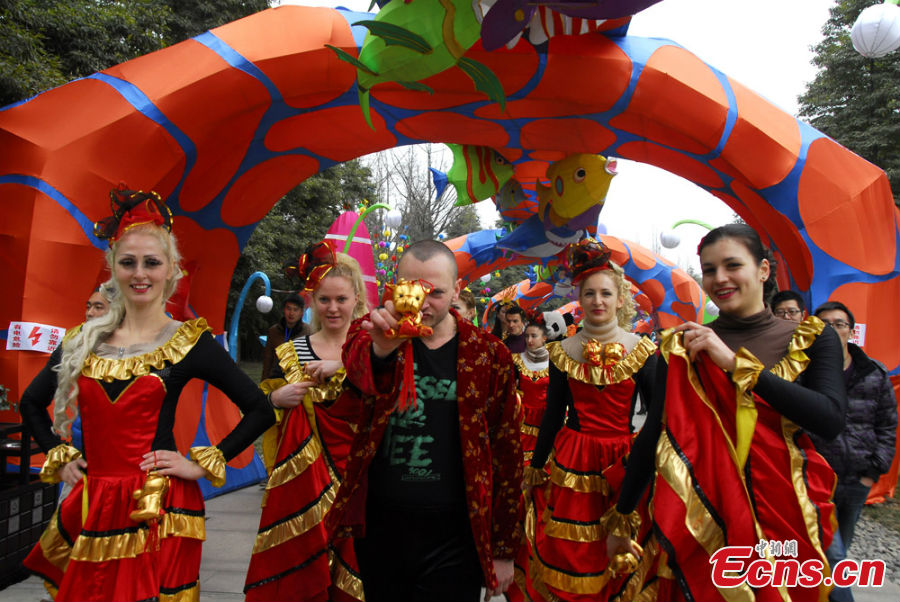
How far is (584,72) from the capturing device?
14.5 feet

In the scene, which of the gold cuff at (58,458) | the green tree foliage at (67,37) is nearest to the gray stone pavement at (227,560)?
the gold cuff at (58,458)

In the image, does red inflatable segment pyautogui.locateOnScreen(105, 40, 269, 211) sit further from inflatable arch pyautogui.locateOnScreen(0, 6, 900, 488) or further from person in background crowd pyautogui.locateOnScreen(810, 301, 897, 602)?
person in background crowd pyautogui.locateOnScreen(810, 301, 897, 602)

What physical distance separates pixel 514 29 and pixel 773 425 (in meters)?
2.69

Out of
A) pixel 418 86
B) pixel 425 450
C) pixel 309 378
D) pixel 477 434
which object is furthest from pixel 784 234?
pixel 425 450

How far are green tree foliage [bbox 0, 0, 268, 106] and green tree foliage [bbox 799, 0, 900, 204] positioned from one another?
668 inches

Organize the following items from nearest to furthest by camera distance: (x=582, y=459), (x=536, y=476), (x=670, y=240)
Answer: (x=582, y=459)
(x=536, y=476)
(x=670, y=240)

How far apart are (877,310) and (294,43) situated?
4834 millimetres

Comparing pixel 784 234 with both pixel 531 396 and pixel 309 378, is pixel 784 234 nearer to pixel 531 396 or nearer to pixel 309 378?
pixel 531 396

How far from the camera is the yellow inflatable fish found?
5930mm

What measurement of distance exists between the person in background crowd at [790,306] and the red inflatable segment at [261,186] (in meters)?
4.04

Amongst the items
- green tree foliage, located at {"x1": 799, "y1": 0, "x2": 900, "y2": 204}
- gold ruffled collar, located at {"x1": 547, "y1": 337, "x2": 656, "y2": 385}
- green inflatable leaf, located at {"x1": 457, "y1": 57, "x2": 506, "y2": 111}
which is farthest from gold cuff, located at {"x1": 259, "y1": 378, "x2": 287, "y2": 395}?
green tree foliage, located at {"x1": 799, "y1": 0, "x2": 900, "y2": 204}

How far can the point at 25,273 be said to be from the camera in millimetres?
3770

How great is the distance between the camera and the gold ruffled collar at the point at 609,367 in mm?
3180

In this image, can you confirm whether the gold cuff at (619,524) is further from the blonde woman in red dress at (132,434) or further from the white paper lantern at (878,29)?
the white paper lantern at (878,29)
